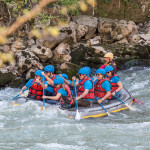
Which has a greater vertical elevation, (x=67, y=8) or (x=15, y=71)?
(x=67, y=8)

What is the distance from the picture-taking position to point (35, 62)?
1020cm

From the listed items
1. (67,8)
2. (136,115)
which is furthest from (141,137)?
(67,8)

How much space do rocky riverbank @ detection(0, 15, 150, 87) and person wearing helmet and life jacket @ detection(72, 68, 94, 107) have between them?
3.79 metres

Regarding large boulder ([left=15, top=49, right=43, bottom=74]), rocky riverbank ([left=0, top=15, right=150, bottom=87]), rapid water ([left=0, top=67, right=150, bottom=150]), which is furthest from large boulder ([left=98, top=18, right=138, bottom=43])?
rapid water ([left=0, top=67, right=150, bottom=150])

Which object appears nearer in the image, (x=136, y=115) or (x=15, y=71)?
(x=136, y=115)

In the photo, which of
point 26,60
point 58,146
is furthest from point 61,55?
point 58,146

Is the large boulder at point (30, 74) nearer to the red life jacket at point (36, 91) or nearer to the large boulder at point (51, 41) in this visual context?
the large boulder at point (51, 41)

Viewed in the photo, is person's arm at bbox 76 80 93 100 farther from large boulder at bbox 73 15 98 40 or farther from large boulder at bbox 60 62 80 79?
large boulder at bbox 73 15 98 40

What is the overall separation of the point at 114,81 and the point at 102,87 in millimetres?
605

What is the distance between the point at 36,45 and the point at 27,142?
6797 millimetres

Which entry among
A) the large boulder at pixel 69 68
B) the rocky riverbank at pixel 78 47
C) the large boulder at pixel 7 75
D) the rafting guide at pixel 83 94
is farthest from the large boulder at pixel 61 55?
the rafting guide at pixel 83 94

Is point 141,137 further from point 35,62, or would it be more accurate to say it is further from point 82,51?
point 82,51

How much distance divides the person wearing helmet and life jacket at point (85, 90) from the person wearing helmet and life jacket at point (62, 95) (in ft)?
0.81

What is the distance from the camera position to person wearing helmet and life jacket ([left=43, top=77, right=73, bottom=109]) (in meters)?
6.18
